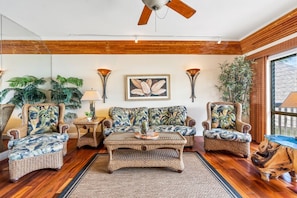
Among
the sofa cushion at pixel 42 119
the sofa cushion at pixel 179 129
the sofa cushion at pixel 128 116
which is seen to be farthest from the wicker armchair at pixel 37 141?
the sofa cushion at pixel 179 129

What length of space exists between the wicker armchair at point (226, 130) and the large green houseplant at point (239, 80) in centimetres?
55

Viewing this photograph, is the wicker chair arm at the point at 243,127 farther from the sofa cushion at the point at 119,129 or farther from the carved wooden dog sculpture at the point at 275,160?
the sofa cushion at the point at 119,129

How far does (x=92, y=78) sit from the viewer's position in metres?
4.94

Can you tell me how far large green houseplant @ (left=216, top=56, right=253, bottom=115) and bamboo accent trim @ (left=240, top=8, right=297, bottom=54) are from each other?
0.41 meters

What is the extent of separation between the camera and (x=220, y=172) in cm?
284

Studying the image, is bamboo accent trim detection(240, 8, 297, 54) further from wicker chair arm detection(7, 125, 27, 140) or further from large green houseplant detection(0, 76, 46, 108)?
large green houseplant detection(0, 76, 46, 108)

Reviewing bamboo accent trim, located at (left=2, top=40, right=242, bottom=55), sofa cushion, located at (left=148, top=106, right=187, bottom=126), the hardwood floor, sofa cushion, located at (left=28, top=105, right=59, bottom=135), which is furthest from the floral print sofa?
bamboo accent trim, located at (left=2, top=40, right=242, bottom=55)

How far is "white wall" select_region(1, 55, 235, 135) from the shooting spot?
16.1 feet

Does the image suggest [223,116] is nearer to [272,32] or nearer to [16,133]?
[272,32]

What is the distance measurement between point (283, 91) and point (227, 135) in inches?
66.1

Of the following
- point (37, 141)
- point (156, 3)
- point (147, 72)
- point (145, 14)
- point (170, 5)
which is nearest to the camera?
point (156, 3)

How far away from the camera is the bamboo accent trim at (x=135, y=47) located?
4715 mm

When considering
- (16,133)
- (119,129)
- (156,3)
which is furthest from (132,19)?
(16,133)

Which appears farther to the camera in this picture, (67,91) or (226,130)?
(67,91)
